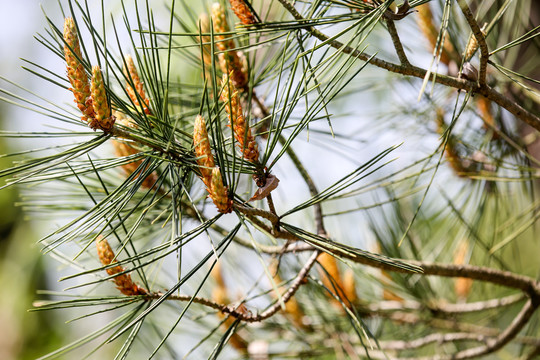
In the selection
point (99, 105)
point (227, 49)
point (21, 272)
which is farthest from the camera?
point (21, 272)

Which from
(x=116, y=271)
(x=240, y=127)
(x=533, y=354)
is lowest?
(x=533, y=354)

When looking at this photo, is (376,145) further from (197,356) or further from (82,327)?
Answer: (82,327)

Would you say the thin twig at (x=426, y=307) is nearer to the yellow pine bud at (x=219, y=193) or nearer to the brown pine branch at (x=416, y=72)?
the brown pine branch at (x=416, y=72)

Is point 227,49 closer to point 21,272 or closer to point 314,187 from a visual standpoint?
point 314,187

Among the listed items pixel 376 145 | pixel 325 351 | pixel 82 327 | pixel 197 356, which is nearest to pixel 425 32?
pixel 376 145

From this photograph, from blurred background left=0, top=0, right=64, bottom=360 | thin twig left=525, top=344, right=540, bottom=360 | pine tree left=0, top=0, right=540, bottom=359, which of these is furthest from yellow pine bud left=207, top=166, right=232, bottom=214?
blurred background left=0, top=0, right=64, bottom=360

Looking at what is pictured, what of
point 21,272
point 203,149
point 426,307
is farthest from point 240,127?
point 21,272

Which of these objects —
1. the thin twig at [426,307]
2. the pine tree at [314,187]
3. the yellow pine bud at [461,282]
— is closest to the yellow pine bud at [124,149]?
the pine tree at [314,187]

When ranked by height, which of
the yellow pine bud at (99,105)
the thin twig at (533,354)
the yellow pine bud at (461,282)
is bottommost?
the thin twig at (533,354)
